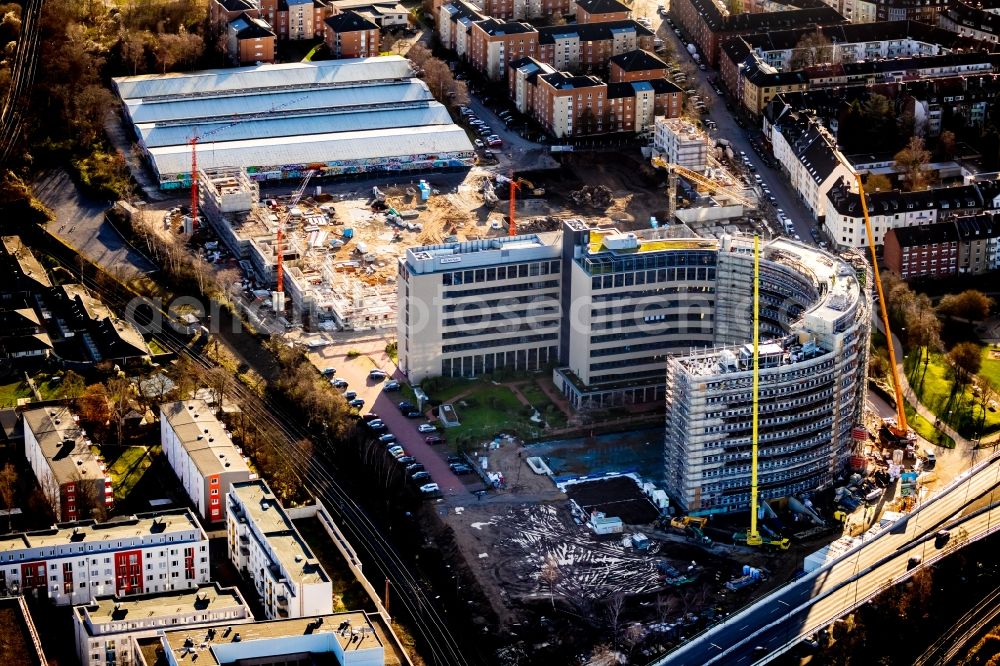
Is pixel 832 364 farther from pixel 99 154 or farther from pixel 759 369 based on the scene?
pixel 99 154

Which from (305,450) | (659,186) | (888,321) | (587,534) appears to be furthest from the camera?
(659,186)

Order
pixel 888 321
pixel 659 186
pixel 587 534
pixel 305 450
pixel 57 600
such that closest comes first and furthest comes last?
pixel 57 600 < pixel 587 534 < pixel 305 450 < pixel 888 321 < pixel 659 186

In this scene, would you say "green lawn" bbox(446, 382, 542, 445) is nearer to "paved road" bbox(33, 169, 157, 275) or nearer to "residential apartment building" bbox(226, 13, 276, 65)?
"paved road" bbox(33, 169, 157, 275)

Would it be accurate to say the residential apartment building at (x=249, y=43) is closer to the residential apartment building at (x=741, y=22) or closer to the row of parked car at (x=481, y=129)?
the row of parked car at (x=481, y=129)

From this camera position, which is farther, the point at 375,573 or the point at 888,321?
the point at 888,321

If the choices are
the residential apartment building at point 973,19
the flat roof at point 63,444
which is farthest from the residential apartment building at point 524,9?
the flat roof at point 63,444

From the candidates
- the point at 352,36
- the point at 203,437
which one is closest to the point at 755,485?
the point at 203,437

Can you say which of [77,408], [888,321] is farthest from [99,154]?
[888,321]
